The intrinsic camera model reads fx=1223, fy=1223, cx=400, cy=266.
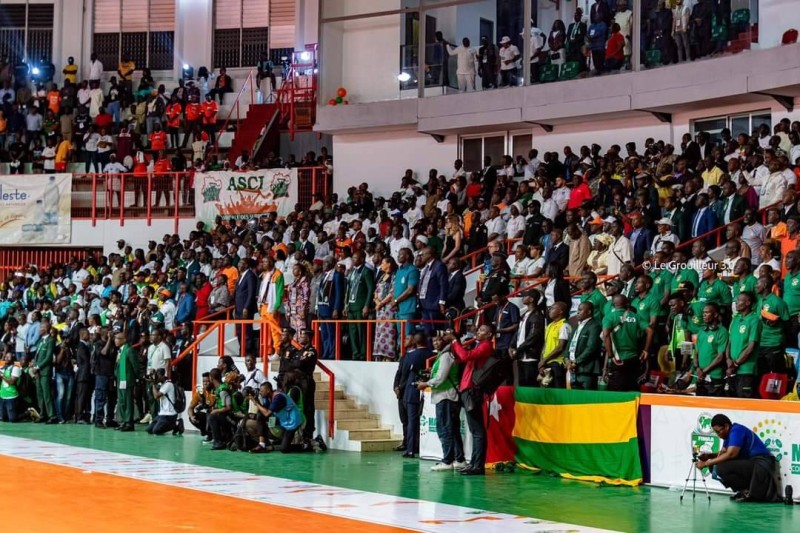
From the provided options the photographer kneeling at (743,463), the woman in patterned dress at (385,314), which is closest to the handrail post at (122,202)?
the woman in patterned dress at (385,314)

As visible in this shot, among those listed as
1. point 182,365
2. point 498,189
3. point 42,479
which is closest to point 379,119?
point 498,189

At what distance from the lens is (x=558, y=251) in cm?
2017

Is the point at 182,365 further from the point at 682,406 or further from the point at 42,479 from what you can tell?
the point at 682,406

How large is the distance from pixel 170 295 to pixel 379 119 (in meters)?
7.97

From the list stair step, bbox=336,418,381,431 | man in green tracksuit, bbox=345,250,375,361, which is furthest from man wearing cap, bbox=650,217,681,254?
stair step, bbox=336,418,381,431

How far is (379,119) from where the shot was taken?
30.3m

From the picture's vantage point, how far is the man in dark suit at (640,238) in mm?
19469

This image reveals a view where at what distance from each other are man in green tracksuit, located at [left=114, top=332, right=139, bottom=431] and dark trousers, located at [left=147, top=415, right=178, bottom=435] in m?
0.84

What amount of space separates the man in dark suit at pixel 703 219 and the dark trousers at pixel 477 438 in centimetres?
580

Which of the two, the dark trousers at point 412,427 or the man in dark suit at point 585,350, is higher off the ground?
the man in dark suit at point 585,350

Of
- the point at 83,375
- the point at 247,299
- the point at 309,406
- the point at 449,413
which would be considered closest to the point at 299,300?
the point at 247,299

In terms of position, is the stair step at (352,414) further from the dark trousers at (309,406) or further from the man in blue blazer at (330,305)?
the man in blue blazer at (330,305)

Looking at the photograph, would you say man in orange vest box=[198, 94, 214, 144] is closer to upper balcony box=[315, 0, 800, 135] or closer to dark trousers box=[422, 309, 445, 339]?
upper balcony box=[315, 0, 800, 135]

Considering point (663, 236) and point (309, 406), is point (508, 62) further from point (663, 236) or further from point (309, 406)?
point (309, 406)
